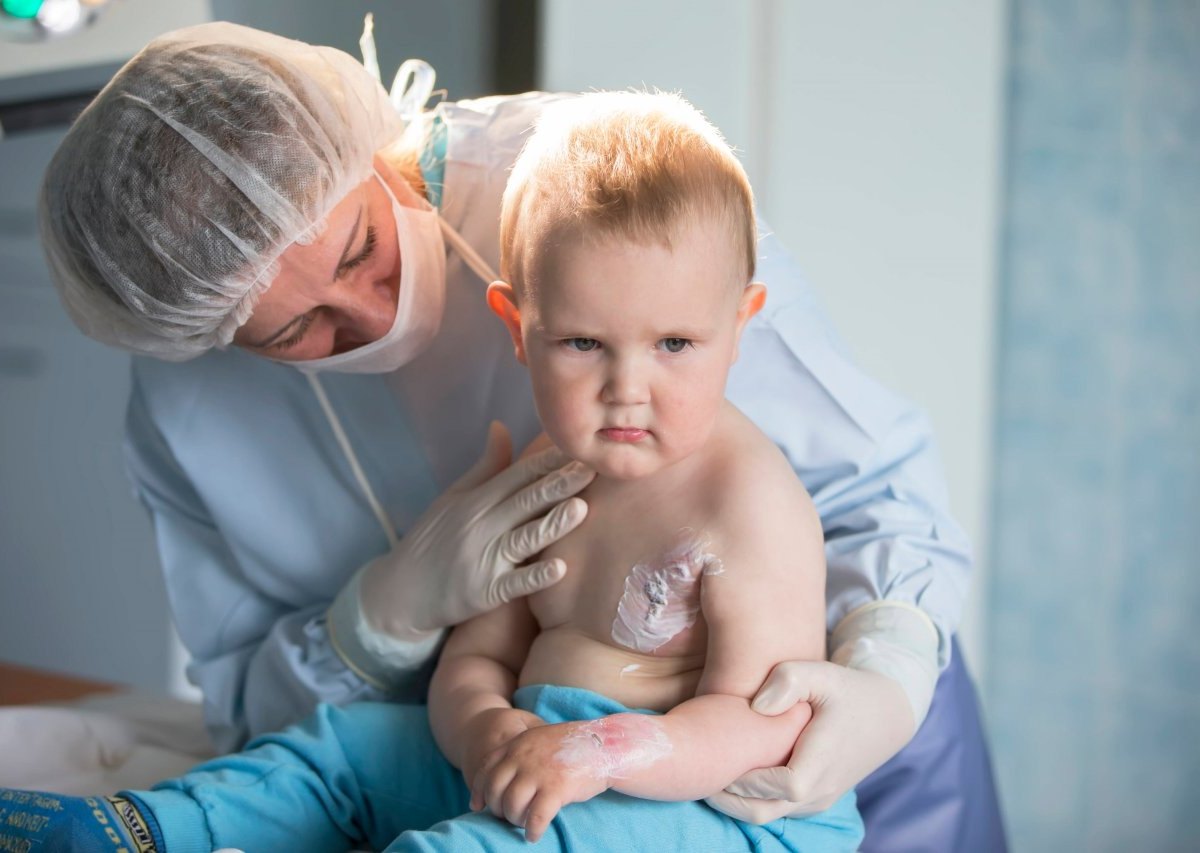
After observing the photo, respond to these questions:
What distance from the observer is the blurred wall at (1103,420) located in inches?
85.4

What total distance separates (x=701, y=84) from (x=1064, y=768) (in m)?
1.47

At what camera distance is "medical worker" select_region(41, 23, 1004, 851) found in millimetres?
1055

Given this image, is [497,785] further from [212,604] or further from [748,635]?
[212,604]

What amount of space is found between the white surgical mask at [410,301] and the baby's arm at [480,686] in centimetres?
29

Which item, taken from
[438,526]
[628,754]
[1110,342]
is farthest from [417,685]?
[1110,342]

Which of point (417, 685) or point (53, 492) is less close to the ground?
point (417, 685)

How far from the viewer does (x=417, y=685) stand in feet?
4.26

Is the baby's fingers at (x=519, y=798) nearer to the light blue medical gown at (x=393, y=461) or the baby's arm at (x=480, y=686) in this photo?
the baby's arm at (x=480, y=686)

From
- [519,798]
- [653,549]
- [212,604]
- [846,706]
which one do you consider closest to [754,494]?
[653,549]

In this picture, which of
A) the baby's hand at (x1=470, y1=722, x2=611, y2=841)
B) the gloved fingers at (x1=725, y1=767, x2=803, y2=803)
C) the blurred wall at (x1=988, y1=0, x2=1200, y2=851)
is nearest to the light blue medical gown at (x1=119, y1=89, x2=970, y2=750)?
the gloved fingers at (x1=725, y1=767, x2=803, y2=803)

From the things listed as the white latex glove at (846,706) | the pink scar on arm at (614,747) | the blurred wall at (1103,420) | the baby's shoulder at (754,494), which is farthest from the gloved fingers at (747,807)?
the blurred wall at (1103,420)

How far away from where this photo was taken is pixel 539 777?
0.87 metres

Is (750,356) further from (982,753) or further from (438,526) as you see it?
(982,753)

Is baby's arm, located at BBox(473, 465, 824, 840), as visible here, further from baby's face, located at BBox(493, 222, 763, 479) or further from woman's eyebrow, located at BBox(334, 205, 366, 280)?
woman's eyebrow, located at BBox(334, 205, 366, 280)
